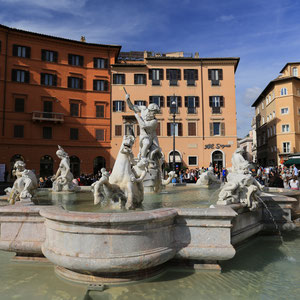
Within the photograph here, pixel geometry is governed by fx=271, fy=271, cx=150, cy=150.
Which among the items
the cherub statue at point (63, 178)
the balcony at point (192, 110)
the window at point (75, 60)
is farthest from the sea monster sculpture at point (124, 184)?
the window at point (75, 60)

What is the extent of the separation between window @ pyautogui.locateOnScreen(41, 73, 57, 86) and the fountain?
102 ft

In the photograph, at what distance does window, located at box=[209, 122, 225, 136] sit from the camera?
115 ft

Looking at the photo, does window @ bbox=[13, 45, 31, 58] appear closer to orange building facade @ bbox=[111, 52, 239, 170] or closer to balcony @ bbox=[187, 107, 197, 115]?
orange building facade @ bbox=[111, 52, 239, 170]

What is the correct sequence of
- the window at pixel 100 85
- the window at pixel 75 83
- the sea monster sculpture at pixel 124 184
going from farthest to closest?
the window at pixel 100 85 → the window at pixel 75 83 → the sea monster sculpture at pixel 124 184

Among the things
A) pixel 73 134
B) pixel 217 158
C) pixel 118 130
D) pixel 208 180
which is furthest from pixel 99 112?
pixel 208 180

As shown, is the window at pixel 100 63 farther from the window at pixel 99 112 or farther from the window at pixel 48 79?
the window at pixel 48 79

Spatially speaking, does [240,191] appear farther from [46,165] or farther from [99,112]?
[99,112]

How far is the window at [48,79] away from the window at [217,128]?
20313 millimetres

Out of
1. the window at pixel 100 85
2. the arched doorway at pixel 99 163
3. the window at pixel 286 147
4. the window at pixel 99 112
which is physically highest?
the window at pixel 100 85

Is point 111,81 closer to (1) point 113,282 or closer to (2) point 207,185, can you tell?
(2) point 207,185

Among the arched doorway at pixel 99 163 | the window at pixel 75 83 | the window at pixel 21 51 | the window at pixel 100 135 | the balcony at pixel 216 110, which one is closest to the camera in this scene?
the window at pixel 21 51

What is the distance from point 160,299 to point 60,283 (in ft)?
4.59

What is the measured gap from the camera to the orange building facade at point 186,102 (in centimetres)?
3453

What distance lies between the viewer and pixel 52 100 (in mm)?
32812
